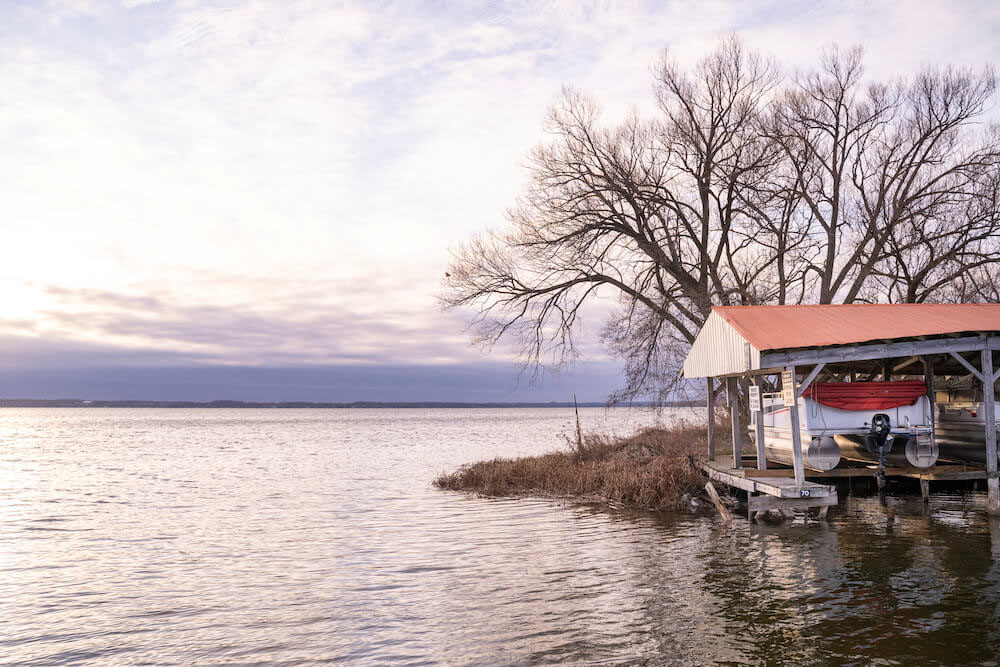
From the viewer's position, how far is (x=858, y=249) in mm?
31125

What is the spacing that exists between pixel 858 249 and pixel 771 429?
42.5 feet

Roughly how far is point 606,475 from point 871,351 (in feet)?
27.4

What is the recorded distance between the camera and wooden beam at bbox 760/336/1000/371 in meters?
16.7

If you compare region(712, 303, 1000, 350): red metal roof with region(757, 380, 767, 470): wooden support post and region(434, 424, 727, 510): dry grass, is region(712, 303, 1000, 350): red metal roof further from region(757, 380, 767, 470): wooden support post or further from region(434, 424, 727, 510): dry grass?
region(434, 424, 727, 510): dry grass

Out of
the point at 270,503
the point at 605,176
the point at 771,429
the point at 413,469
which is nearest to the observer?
the point at 771,429

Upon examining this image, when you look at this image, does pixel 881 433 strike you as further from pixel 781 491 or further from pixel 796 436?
pixel 781 491

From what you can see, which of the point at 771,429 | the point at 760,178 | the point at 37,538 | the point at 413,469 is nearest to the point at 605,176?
the point at 760,178

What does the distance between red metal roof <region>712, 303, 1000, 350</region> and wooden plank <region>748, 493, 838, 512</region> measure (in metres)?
3.15

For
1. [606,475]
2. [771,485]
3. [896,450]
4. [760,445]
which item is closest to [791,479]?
[771,485]

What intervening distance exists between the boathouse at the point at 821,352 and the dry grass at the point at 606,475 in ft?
3.65

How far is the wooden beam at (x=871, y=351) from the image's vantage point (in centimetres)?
1672

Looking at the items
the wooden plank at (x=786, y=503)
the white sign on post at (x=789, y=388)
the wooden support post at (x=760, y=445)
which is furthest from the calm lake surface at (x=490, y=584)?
the white sign on post at (x=789, y=388)

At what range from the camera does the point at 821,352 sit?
16.9m

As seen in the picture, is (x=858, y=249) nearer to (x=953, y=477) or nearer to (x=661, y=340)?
(x=661, y=340)
